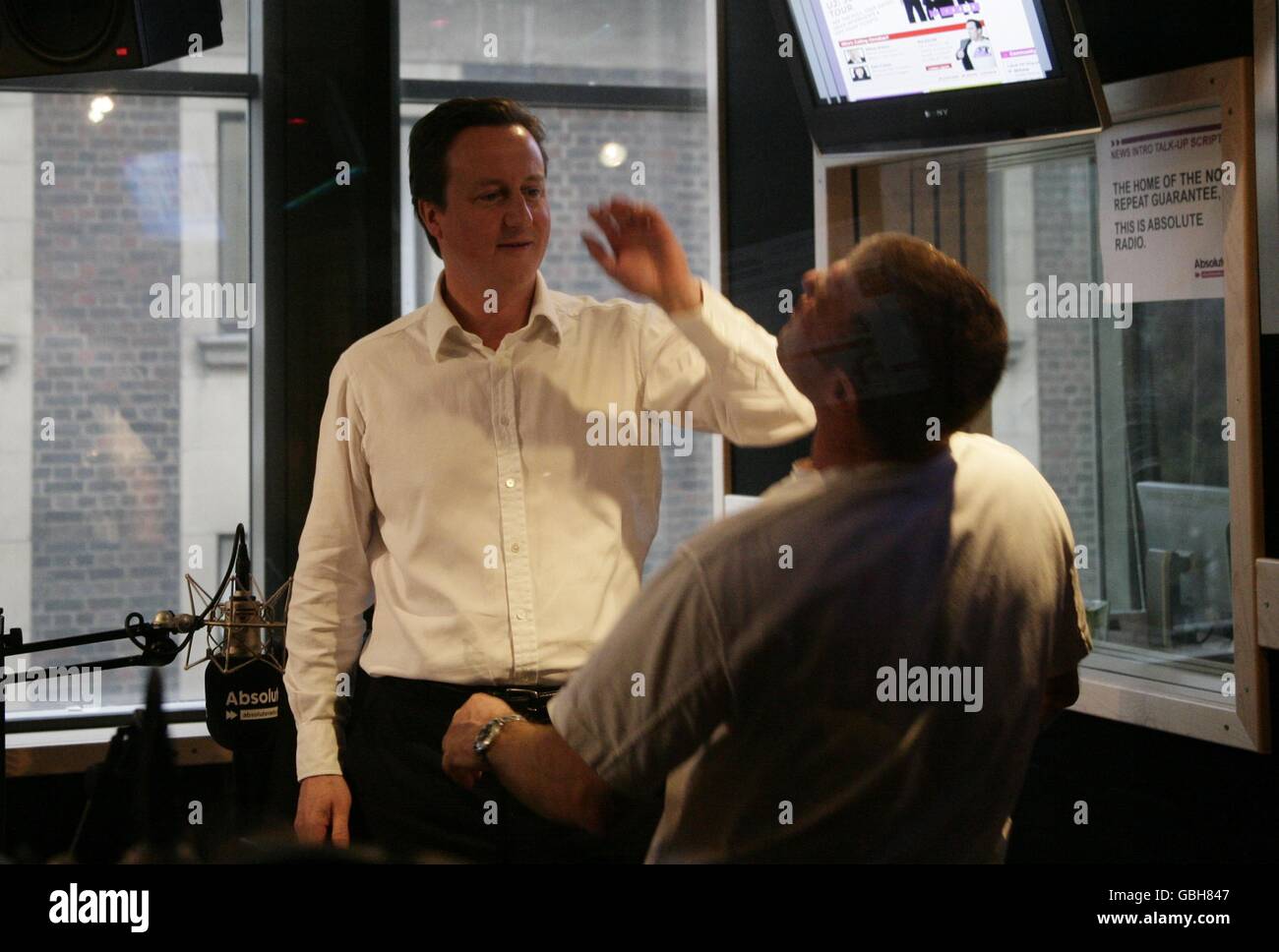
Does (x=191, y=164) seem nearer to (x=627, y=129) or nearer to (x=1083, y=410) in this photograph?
(x=627, y=129)

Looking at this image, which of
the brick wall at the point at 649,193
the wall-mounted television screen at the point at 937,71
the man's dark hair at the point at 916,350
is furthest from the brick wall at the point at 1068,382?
the man's dark hair at the point at 916,350

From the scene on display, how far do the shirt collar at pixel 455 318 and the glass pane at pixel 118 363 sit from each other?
55 centimetres

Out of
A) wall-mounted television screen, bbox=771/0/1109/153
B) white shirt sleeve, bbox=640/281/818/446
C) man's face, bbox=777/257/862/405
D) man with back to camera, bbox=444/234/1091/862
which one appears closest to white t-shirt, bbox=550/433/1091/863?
man with back to camera, bbox=444/234/1091/862

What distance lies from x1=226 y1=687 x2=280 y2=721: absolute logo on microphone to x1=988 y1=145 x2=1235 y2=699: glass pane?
4.70ft

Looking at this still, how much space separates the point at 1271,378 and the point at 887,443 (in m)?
0.91

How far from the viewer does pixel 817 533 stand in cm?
138

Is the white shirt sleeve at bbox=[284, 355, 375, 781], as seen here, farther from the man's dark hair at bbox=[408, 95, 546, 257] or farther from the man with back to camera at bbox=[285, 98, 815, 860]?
the man's dark hair at bbox=[408, 95, 546, 257]

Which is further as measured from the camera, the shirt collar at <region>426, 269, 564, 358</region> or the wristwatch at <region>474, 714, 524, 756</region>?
the shirt collar at <region>426, 269, 564, 358</region>

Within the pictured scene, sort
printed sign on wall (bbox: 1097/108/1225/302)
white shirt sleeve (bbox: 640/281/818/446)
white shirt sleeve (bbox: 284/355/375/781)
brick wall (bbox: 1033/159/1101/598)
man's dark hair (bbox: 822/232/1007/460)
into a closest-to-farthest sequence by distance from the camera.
Result: man's dark hair (bbox: 822/232/1007/460), white shirt sleeve (bbox: 640/281/818/446), white shirt sleeve (bbox: 284/355/375/781), printed sign on wall (bbox: 1097/108/1225/302), brick wall (bbox: 1033/159/1101/598)

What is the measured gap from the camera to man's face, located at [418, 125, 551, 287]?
1851 mm

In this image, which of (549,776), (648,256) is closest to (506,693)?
(549,776)

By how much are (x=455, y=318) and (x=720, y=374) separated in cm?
46

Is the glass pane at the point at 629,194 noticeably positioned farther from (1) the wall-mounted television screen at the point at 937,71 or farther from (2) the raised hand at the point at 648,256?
(1) the wall-mounted television screen at the point at 937,71
